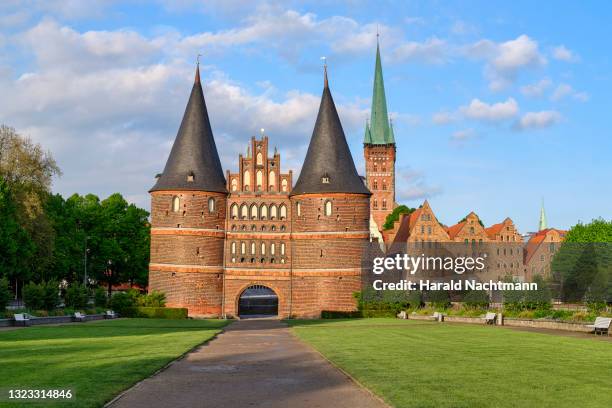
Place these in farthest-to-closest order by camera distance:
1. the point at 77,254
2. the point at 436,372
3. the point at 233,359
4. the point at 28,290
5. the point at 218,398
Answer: the point at 77,254 → the point at 28,290 → the point at 233,359 → the point at 436,372 → the point at 218,398

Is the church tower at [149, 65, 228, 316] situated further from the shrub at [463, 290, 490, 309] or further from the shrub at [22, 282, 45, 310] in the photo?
the shrub at [463, 290, 490, 309]

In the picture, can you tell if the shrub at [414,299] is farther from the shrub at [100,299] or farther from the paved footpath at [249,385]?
the paved footpath at [249,385]

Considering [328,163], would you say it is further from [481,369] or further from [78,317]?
[481,369]

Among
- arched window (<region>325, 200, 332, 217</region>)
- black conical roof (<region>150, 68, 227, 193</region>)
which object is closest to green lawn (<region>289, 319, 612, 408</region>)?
arched window (<region>325, 200, 332, 217</region>)

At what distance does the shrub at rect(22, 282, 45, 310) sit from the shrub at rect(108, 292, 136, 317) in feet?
37.0

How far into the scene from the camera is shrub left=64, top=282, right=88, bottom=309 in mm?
49969

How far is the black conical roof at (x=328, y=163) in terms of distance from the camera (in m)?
61.1

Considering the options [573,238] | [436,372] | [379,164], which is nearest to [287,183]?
[573,238]

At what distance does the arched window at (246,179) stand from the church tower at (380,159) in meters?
75.0

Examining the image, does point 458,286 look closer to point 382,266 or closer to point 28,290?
point 382,266

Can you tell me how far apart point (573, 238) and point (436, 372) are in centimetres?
6629

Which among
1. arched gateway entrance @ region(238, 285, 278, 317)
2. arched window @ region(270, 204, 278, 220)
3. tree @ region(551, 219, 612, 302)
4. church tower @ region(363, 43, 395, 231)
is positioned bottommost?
arched gateway entrance @ region(238, 285, 278, 317)

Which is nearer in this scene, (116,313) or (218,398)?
(218,398)

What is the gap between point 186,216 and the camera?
6009cm
